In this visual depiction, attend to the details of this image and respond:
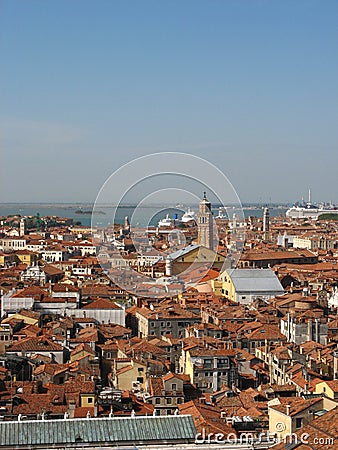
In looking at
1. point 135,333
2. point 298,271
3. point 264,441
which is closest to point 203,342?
point 135,333

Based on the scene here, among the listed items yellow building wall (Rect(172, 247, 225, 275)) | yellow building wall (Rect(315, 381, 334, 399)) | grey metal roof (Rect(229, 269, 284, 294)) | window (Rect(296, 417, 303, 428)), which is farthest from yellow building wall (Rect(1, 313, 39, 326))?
window (Rect(296, 417, 303, 428))

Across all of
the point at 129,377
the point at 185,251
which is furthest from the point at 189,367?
the point at 185,251

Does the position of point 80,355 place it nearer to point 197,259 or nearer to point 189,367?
point 189,367

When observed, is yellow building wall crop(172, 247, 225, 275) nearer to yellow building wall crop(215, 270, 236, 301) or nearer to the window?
yellow building wall crop(215, 270, 236, 301)

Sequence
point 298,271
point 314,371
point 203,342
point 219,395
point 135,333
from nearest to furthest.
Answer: point 219,395, point 314,371, point 203,342, point 135,333, point 298,271

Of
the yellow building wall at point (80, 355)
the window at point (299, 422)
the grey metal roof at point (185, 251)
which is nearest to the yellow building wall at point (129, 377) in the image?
the yellow building wall at point (80, 355)

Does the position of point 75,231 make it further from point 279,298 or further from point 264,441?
point 264,441
